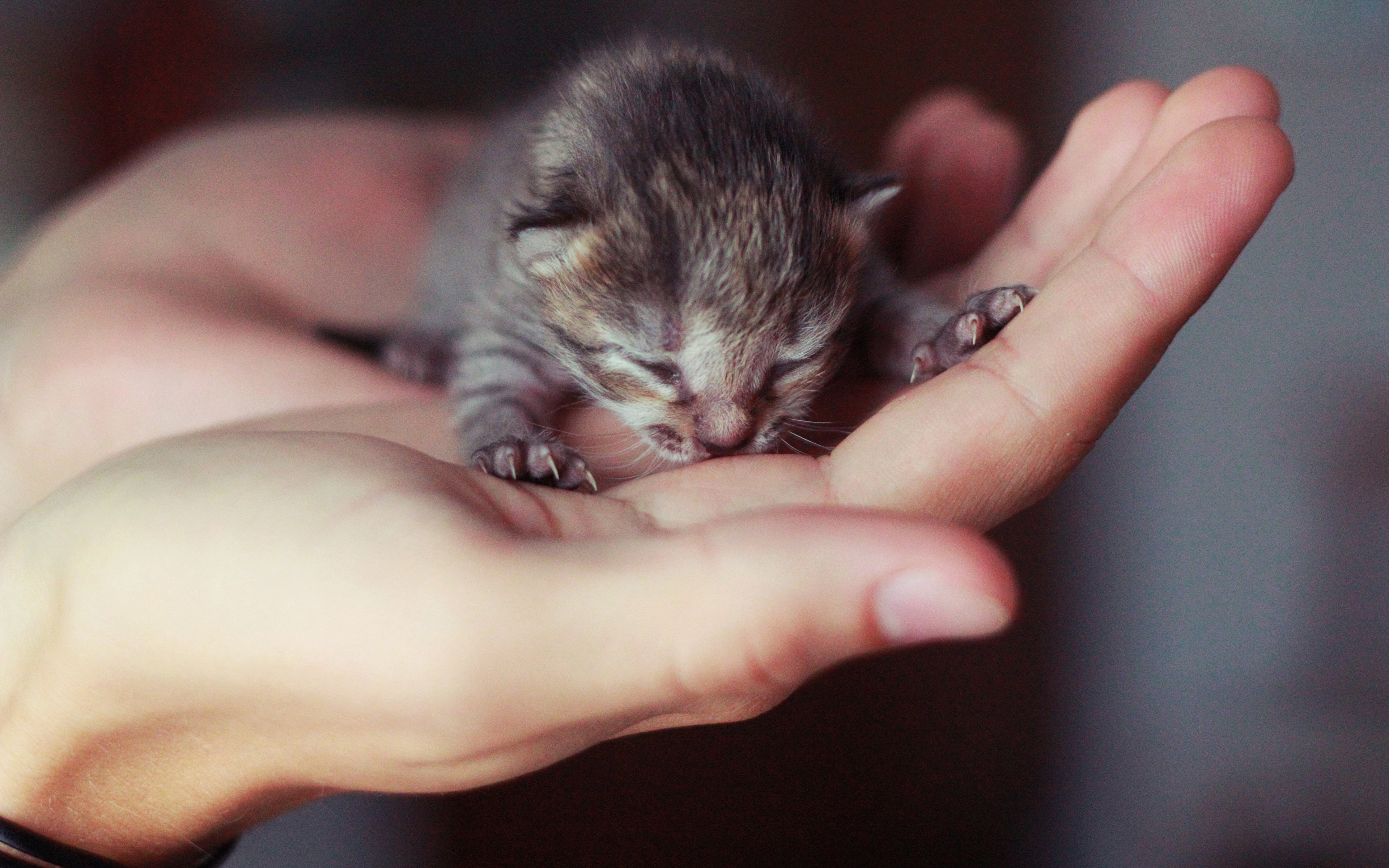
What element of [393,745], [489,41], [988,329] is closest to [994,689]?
[988,329]

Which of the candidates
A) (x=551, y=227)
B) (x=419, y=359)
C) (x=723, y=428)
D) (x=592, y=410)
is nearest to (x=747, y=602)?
(x=723, y=428)

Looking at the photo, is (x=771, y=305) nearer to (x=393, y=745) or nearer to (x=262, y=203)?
(x=393, y=745)

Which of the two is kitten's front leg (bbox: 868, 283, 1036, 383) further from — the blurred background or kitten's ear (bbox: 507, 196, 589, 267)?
the blurred background

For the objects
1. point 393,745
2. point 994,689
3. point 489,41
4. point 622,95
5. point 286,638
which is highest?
point 489,41

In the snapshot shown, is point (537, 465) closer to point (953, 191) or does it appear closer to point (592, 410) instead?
point (592, 410)

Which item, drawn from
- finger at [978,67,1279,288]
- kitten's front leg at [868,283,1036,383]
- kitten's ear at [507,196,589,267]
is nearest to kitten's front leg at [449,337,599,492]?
kitten's ear at [507,196,589,267]

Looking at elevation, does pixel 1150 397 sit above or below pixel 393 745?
above
